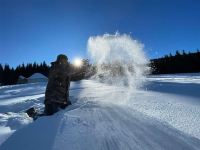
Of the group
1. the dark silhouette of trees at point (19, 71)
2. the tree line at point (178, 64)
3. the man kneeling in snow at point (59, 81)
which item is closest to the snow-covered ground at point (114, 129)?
the man kneeling in snow at point (59, 81)

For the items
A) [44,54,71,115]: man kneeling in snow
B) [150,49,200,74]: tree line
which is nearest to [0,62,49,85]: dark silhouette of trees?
[150,49,200,74]: tree line

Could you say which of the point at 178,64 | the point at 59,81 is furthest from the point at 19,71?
the point at 59,81

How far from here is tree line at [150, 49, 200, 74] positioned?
2323 inches

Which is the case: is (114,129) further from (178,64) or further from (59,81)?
(178,64)

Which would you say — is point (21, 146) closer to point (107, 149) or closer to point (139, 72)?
point (107, 149)

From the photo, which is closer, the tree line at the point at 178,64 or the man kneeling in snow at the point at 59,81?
the man kneeling in snow at the point at 59,81

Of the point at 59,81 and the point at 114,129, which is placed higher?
the point at 59,81

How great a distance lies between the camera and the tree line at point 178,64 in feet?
194

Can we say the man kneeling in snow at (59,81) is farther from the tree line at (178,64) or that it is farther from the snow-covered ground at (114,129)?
the tree line at (178,64)

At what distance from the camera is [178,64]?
61531 mm

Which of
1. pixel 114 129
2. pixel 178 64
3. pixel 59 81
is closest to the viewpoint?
pixel 114 129

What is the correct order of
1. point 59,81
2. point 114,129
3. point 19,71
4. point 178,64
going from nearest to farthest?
1. point 114,129
2. point 59,81
3. point 178,64
4. point 19,71

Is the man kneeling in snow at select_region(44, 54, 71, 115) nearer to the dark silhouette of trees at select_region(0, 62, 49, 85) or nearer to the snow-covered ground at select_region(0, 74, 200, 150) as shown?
the snow-covered ground at select_region(0, 74, 200, 150)

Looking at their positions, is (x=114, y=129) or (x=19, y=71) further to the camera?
(x=19, y=71)
